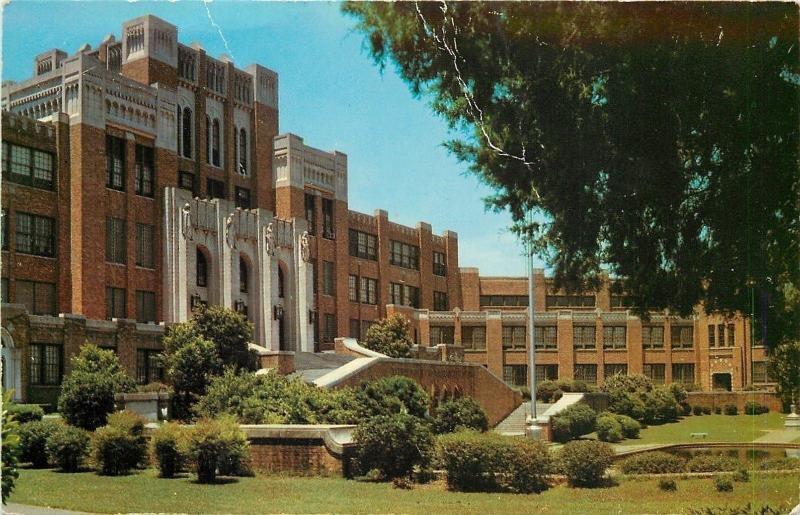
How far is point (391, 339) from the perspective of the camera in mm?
45312

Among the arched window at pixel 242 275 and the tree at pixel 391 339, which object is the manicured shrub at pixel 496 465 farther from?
the tree at pixel 391 339

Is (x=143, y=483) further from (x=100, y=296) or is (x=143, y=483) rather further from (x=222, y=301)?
(x=222, y=301)

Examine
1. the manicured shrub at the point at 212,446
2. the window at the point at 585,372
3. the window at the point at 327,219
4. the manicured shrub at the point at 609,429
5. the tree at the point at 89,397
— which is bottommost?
the manicured shrub at the point at 609,429

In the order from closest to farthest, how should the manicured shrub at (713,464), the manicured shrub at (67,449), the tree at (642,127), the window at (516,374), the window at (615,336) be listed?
the tree at (642,127)
the manicured shrub at (713,464)
the manicured shrub at (67,449)
the window at (615,336)
the window at (516,374)

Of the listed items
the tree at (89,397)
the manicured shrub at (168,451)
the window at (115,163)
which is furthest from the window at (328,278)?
the manicured shrub at (168,451)

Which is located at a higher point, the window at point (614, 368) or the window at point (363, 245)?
the window at point (363, 245)

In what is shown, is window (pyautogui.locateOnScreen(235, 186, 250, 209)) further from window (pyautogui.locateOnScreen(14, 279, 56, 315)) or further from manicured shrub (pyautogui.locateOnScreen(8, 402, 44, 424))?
manicured shrub (pyautogui.locateOnScreen(8, 402, 44, 424))

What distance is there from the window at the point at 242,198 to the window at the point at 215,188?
3.11 ft

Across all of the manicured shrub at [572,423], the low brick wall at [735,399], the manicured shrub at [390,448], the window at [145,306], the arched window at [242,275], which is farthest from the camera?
the arched window at [242,275]

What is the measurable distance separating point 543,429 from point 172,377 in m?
12.5

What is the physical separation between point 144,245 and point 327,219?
1178 centimetres

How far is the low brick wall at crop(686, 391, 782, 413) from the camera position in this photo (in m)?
21.5

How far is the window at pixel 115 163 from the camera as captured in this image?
1423 inches

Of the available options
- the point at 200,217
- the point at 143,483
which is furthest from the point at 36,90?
the point at 143,483
